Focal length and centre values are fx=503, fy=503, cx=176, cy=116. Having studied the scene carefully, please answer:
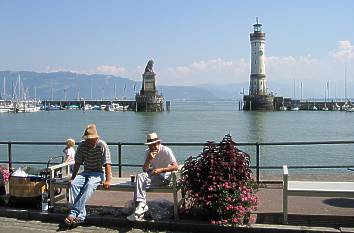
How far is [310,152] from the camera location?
32.6 meters

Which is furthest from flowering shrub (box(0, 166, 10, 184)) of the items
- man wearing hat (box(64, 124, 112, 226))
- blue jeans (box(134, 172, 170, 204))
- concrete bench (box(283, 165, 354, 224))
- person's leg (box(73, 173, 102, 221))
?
concrete bench (box(283, 165, 354, 224))

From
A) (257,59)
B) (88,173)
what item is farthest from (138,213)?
(257,59)

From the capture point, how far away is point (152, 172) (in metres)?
7.70

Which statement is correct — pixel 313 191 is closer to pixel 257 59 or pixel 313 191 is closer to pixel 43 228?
pixel 43 228

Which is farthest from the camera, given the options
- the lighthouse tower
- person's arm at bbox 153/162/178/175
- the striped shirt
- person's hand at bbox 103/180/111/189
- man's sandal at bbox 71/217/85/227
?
the lighthouse tower

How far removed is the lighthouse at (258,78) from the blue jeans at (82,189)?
4864 inches

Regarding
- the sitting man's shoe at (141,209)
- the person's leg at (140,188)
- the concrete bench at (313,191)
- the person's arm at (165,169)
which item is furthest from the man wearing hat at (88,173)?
the concrete bench at (313,191)

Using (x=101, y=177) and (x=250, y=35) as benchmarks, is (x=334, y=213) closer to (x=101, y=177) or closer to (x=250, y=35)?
(x=101, y=177)

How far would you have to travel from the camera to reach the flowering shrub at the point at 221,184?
691 centimetres

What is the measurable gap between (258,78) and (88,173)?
12679 centimetres

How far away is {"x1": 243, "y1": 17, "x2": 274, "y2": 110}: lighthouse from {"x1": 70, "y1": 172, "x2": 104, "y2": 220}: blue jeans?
124 meters

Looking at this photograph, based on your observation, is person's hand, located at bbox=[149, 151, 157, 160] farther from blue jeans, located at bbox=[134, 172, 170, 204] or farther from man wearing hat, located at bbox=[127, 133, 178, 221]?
blue jeans, located at bbox=[134, 172, 170, 204]

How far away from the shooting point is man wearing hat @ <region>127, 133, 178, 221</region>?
7.37 m

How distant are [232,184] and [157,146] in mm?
1530
